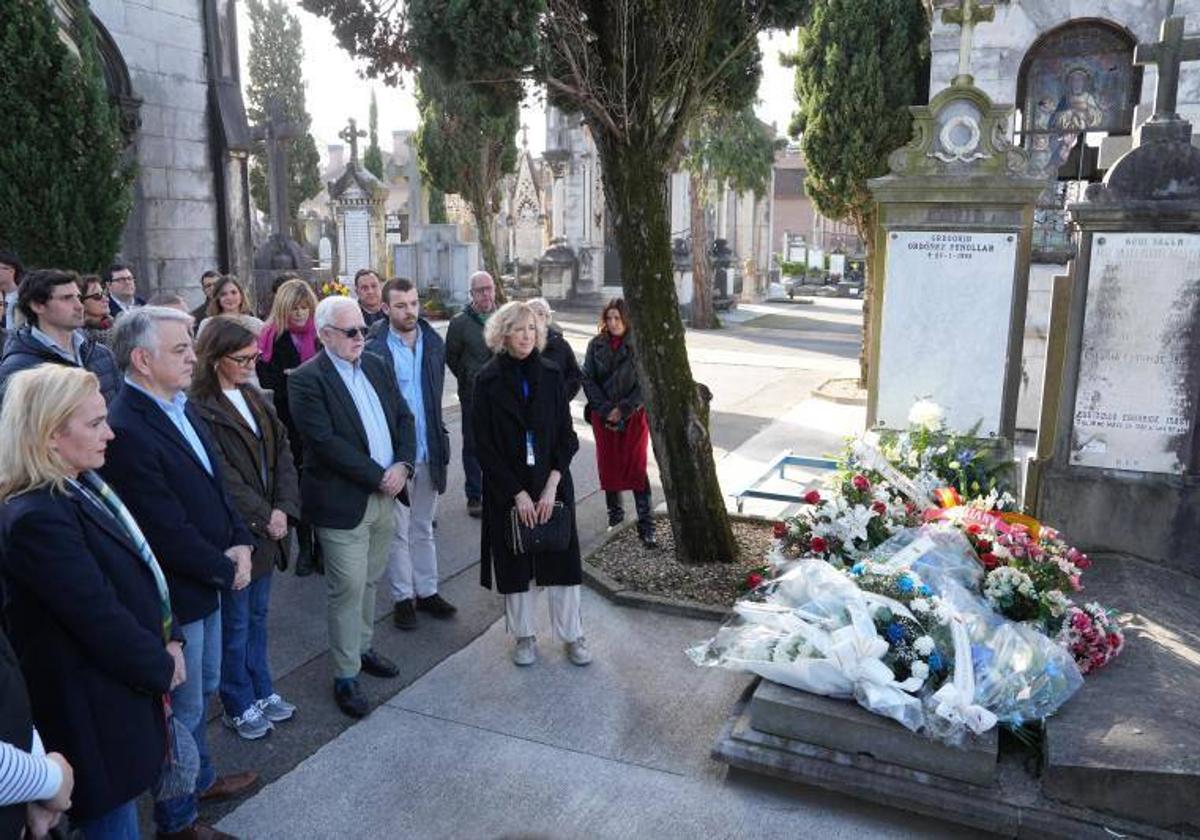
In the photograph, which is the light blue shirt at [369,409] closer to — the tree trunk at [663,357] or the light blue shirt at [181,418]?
the light blue shirt at [181,418]

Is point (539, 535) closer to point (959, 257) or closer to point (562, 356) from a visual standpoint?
point (562, 356)

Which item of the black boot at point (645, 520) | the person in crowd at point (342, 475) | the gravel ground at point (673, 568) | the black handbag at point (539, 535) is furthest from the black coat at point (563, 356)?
the person in crowd at point (342, 475)

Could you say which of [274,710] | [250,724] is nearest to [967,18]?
[274,710]

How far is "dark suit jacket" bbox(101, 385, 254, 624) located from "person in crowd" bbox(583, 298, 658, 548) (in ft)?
11.0

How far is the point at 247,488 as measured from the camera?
3832mm

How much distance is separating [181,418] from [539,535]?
1753 millimetres

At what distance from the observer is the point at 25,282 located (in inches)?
175

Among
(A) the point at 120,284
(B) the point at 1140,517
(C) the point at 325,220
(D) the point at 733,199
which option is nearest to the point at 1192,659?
(B) the point at 1140,517

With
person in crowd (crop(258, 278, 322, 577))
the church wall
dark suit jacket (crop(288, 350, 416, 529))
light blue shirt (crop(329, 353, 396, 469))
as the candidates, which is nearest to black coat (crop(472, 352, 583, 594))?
light blue shirt (crop(329, 353, 396, 469))

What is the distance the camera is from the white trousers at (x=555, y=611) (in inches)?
183

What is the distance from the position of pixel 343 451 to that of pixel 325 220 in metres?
37.6

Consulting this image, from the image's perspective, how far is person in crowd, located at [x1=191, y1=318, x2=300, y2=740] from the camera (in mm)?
3809

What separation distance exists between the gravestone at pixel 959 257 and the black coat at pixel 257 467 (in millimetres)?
4973

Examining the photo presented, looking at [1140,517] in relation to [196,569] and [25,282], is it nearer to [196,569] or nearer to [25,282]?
[196,569]
